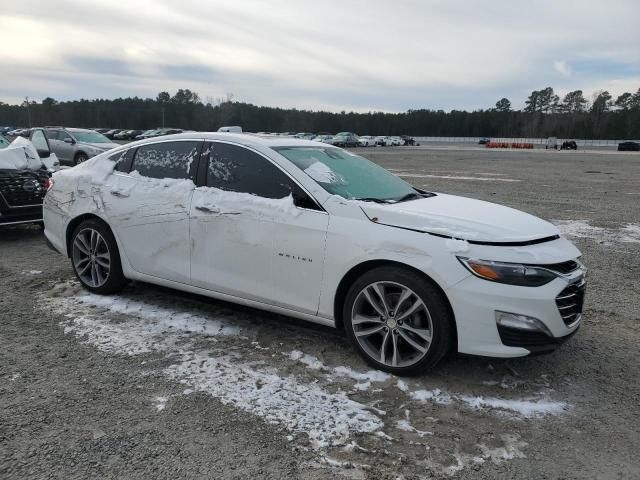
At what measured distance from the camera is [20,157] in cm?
805

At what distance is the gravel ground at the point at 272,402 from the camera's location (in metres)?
2.69

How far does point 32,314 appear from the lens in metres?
4.69

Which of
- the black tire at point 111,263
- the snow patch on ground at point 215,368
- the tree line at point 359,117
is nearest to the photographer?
the snow patch on ground at point 215,368

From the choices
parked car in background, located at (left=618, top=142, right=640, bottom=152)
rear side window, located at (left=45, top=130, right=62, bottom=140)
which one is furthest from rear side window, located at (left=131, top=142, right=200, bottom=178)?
parked car in background, located at (left=618, top=142, right=640, bottom=152)

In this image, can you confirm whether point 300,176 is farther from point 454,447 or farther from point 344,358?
point 454,447

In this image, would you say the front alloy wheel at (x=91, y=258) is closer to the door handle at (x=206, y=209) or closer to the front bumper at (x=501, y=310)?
the door handle at (x=206, y=209)

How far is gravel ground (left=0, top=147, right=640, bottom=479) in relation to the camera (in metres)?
2.69

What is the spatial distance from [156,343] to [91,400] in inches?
34.4

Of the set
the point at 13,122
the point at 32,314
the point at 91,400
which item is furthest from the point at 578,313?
the point at 13,122

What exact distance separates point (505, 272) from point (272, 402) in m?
1.69

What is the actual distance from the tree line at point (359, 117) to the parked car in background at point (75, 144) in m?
92.6

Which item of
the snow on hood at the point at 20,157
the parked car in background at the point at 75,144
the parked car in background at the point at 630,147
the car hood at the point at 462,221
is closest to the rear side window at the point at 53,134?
the parked car in background at the point at 75,144

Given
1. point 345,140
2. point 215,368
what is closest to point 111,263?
point 215,368

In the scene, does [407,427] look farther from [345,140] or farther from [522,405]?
[345,140]
